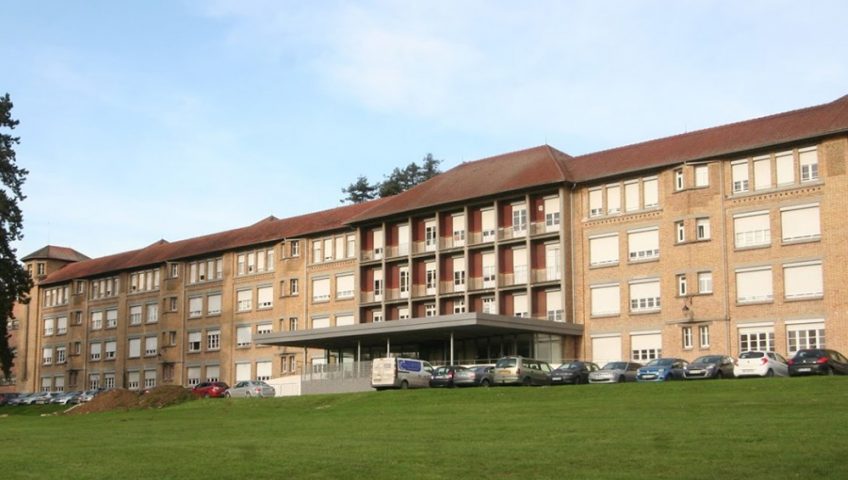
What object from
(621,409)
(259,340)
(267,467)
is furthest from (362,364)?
(267,467)

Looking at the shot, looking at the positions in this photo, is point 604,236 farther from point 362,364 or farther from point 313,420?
point 313,420

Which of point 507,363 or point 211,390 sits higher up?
point 507,363

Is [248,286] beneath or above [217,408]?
above

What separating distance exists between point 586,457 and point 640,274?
40.0 m

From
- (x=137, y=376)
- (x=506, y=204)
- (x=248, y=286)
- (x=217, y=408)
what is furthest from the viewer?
(x=137, y=376)

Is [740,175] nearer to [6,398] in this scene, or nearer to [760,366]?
[760,366]

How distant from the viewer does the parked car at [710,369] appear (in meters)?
44.9

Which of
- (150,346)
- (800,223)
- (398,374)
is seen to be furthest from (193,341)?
(800,223)

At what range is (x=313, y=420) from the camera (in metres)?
35.4

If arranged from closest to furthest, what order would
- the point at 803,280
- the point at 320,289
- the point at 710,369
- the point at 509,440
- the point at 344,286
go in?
the point at 509,440 → the point at 710,369 → the point at 803,280 → the point at 344,286 → the point at 320,289

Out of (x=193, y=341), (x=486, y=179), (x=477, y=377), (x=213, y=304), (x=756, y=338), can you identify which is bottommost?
(x=477, y=377)

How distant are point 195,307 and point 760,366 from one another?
52723mm

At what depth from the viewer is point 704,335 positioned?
183ft

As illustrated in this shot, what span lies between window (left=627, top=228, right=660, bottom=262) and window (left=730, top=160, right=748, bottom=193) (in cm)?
496
